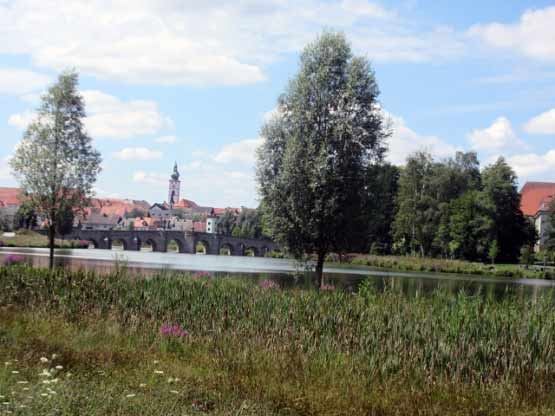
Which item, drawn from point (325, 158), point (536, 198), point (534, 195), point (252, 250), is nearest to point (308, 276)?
point (325, 158)

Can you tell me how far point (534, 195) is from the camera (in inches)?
5625

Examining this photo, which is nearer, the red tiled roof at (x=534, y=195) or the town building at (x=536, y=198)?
the town building at (x=536, y=198)

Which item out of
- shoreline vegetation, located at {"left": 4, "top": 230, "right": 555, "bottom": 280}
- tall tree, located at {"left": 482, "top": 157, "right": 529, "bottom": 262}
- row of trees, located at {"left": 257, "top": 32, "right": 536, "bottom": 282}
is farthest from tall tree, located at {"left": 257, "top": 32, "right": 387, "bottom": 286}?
tall tree, located at {"left": 482, "top": 157, "right": 529, "bottom": 262}

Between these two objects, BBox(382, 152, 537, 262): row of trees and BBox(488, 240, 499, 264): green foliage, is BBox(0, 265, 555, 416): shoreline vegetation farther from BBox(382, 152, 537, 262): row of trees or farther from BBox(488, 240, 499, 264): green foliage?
BBox(382, 152, 537, 262): row of trees

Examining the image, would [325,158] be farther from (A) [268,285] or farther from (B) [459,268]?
(B) [459,268]

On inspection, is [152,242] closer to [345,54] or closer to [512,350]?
[345,54]

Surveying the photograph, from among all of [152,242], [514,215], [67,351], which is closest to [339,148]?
[67,351]

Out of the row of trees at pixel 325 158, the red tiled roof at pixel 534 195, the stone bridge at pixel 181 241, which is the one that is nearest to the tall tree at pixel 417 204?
the stone bridge at pixel 181 241

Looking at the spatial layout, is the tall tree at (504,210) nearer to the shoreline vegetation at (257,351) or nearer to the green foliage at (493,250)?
the green foliage at (493,250)

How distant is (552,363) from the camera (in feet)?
38.1

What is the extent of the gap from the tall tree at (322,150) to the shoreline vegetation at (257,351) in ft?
35.4

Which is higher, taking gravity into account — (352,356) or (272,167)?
(272,167)

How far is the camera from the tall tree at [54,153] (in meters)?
40.1

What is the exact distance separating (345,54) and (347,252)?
849 cm
